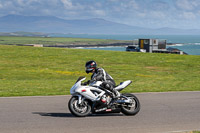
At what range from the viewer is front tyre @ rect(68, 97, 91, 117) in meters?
9.53

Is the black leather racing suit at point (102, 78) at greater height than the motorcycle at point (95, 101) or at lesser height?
greater

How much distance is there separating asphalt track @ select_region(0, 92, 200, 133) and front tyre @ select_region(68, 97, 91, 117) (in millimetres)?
164

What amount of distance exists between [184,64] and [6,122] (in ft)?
92.0

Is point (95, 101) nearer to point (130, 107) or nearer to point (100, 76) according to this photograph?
point (100, 76)

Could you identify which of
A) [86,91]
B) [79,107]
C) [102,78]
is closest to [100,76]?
[102,78]

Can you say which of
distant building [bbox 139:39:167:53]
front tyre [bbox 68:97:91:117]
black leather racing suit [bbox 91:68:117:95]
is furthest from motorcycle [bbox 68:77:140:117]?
distant building [bbox 139:39:167:53]

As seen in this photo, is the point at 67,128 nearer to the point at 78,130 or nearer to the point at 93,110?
the point at 78,130

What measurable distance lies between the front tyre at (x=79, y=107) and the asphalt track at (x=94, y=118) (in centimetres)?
16

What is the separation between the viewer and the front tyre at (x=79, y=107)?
9.53 metres

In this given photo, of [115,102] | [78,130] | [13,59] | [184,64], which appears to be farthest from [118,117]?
[13,59]

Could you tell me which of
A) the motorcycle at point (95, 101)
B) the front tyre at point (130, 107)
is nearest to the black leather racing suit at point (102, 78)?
the motorcycle at point (95, 101)

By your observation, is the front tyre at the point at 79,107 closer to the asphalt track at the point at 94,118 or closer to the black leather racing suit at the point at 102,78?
the asphalt track at the point at 94,118

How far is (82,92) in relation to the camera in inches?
373

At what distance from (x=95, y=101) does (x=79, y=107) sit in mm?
473
